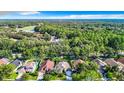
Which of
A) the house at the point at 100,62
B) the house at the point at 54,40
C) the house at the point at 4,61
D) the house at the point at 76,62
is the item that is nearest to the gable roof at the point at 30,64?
the house at the point at 4,61

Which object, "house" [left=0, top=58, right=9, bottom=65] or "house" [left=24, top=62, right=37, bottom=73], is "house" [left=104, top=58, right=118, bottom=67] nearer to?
"house" [left=24, top=62, right=37, bottom=73]

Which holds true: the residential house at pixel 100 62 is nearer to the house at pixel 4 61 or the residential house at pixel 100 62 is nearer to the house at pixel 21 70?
the house at pixel 21 70

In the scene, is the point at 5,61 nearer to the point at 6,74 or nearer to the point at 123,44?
the point at 6,74

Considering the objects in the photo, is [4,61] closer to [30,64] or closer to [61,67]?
[30,64]

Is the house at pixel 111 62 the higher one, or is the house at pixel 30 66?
the house at pixel 111 62

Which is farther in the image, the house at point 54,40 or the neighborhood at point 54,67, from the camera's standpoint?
the house at point 54,40

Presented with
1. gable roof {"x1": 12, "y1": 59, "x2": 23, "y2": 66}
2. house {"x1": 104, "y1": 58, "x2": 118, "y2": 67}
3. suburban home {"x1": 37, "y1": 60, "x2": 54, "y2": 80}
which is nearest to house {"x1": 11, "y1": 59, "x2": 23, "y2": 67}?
gable roof {"x1": 12, "y1": 59, "x2": 23, "y2": 66}
